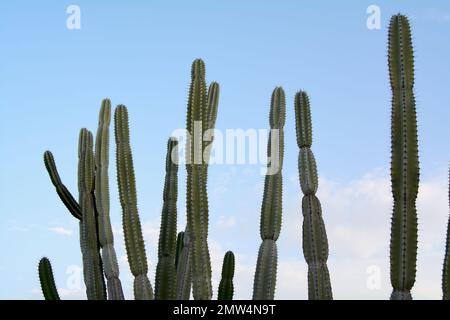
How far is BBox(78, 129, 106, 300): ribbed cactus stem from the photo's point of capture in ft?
28.2

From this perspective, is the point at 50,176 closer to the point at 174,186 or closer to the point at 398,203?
the point at 174,186

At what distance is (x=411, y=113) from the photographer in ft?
22.6

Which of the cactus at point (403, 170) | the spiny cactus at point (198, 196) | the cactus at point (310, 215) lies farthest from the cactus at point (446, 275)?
the spiny cactus at point (198, 196)

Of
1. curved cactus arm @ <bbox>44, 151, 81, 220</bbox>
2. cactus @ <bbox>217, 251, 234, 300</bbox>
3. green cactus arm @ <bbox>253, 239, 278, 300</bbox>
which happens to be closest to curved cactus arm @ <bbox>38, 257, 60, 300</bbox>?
curved cactus arm @ <bbox>44, 151, 81, 220</bbox>

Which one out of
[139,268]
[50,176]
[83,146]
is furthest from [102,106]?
[139,268]

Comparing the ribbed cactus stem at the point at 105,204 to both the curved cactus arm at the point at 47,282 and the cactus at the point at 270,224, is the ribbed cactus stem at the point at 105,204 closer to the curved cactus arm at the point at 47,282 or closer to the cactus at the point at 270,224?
the curved cactus arm at the point at 47,282

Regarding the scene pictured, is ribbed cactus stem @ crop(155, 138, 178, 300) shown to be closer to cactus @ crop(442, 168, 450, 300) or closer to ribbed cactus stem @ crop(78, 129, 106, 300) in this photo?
ribbed cactus stem @ crop(78, 129, 106, 300)

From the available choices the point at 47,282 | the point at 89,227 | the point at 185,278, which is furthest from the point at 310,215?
the point at 47,282

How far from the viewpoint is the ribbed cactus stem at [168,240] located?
822 centimetres

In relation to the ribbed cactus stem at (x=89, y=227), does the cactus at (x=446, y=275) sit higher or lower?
lower

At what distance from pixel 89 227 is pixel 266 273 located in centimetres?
238

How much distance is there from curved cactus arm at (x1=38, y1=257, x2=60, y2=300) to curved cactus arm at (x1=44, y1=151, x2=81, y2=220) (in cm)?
108

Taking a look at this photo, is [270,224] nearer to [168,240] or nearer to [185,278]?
[185,278]

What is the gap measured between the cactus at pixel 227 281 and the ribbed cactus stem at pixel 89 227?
1.62 m
